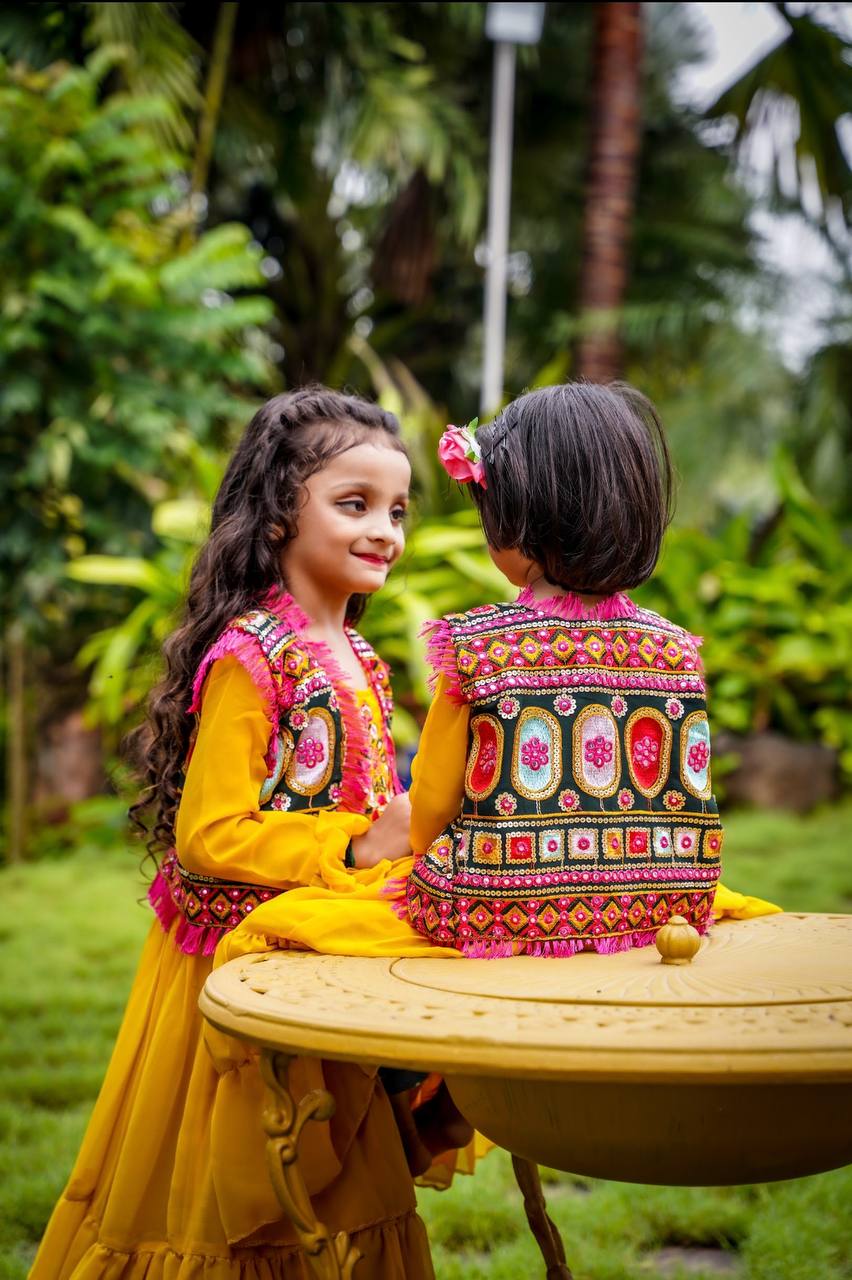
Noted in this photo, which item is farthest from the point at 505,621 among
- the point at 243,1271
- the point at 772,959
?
the point at 243,1271

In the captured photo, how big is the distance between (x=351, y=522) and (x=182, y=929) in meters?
0.72

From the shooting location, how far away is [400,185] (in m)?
9.45

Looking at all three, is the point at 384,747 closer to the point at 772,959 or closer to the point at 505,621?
the point at 505,621

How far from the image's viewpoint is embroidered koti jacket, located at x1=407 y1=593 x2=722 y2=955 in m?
1.59

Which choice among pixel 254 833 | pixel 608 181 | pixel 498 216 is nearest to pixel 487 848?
pixel 254 833

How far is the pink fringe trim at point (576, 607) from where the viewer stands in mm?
1674

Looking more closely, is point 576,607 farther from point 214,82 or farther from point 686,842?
point 214,82

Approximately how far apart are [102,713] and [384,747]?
4.63 metres

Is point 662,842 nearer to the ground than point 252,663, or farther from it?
nearer to the ground

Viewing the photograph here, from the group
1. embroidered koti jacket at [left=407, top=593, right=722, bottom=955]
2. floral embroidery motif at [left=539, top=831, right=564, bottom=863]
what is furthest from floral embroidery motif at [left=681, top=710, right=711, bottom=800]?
floral embroidery motif at [left=539, top=831, right=564, bottom=863]

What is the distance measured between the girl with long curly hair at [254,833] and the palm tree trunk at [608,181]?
5.47 metres

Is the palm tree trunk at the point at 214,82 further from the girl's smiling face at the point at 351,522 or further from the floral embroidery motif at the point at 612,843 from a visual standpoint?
the floral embroidery motif at the point at 612,843

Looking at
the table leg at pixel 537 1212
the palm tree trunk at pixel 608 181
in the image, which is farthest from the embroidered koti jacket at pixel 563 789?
the palm tree trunk at pixel 608 181

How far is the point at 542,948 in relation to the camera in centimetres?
160
